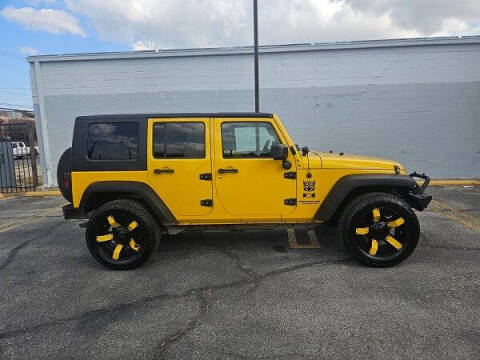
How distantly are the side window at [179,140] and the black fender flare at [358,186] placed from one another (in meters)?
1.60

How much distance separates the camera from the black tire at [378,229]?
3484mm

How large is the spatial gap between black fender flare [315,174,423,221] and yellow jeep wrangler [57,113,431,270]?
0.01m

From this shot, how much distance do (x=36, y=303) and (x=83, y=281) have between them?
0.50 m

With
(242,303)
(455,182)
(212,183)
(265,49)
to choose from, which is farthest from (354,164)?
(455,182)

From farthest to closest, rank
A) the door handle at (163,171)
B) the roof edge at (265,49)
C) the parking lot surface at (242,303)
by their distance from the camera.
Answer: the roof edge at (265,49), the door handle at (163,171), the parking lot surface at (242,303)

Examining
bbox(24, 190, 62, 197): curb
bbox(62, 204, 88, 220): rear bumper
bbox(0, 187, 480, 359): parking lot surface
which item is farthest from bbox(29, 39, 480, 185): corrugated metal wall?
bbox(62, 204, 88, 220): rear bumper

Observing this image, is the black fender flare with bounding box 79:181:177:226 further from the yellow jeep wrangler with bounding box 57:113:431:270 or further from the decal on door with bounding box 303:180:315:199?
the decal on door with bounding box 303:180:315:199

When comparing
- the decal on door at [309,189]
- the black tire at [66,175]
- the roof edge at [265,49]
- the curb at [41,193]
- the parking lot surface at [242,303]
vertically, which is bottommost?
the parking lot surface at [242,303]

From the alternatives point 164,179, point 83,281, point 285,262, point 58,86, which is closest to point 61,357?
point 83,281

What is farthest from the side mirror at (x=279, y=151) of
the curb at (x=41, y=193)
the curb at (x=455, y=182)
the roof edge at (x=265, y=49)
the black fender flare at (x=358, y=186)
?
the curb at (x=41, y=193)

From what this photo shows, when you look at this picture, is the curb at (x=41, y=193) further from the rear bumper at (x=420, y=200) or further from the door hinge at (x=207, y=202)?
the rear bumper at (x=420, y=200)

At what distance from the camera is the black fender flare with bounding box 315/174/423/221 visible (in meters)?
3.52

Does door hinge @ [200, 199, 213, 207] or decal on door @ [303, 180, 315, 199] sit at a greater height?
decal on door @ [303, 180, 315, 199]

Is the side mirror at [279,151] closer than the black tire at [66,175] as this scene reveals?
Yes
